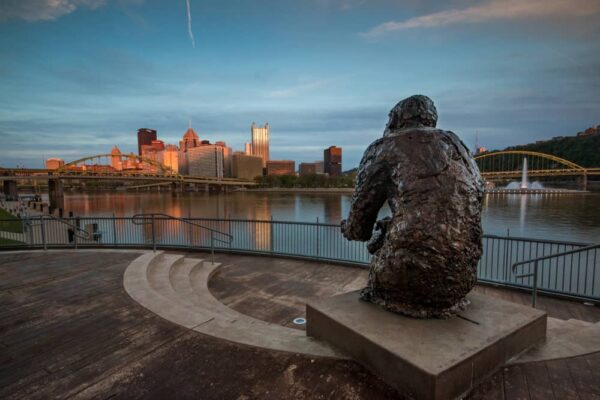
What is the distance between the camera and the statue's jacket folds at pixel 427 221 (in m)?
3.03

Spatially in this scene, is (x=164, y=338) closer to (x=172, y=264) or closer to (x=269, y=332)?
(x=269, y=332)

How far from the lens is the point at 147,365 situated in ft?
10.4

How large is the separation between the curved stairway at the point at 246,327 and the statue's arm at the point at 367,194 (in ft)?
4.45

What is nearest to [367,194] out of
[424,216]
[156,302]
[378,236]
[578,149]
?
[378,236]

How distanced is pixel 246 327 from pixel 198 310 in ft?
3.26

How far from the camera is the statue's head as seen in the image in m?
3.57

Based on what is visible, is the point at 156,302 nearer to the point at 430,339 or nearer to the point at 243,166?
the point at 430,339

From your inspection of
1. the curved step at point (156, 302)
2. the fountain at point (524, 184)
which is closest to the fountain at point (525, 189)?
the fountain at point (524, 184)

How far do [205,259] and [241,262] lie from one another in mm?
1051

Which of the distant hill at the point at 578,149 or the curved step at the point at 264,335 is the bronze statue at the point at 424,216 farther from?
the distant hill at the point at 578,149

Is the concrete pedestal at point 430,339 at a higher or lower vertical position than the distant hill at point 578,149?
lower

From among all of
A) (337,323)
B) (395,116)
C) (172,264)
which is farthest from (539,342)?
(172,264)

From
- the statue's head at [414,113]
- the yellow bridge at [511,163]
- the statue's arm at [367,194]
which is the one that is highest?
the yellow bridge at [511,163]

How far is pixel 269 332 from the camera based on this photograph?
386 centimetres
